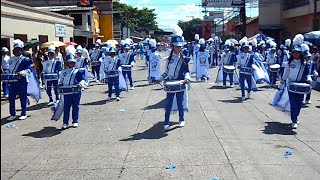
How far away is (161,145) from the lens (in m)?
7.72

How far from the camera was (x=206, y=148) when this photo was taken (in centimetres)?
740

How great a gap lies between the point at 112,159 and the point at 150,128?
105 inches

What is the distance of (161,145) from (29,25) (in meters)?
18.0

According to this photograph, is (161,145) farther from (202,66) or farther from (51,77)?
(202,66)

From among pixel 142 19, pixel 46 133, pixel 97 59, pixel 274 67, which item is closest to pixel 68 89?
pixel 46 133

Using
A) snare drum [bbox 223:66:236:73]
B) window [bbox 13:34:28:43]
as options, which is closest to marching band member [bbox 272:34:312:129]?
snare drum [bbox 223:66:236:73]

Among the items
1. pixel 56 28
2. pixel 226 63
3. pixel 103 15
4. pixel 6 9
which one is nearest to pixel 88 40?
pixel 103 15

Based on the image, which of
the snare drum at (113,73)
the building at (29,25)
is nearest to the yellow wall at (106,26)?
the building at (29,25)

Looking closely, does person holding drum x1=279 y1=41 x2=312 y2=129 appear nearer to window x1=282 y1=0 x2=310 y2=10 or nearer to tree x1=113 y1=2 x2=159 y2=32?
window x1=282 y1=0 x2=310 y2=10

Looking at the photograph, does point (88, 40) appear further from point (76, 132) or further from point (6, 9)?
point (76, 132)

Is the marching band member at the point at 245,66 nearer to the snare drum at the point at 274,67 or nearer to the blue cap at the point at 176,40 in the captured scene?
the snare drum at the point at 274,67

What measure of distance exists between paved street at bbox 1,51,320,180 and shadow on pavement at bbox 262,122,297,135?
20mm

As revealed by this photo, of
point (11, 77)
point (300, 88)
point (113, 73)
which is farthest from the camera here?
point (113, 73)

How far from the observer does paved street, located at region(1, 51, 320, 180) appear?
608 cm
